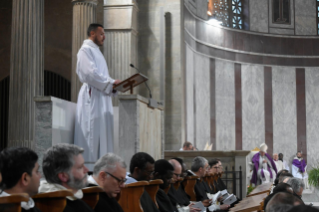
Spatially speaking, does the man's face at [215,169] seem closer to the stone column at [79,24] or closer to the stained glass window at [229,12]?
the stone column at [79,24]

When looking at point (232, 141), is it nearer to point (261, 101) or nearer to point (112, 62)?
point (261, 101)

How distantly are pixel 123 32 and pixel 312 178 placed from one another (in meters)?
8.25

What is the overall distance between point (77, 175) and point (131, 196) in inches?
32.3

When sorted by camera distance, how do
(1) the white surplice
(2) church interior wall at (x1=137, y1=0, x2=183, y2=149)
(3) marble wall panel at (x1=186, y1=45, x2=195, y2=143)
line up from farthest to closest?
(3) marble wall panel at (x1=186, y1=45, x2=195, y2=143) < (2) church interior wall at (x1=137, y1=0, x2=183, y2=149) < (1) the white surplice

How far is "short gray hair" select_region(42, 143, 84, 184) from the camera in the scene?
2986mm

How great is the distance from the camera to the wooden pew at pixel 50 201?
8.17ft

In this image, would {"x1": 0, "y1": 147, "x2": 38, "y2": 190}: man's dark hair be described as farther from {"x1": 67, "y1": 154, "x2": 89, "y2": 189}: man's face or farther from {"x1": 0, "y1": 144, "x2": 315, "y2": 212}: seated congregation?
{"x1": 67, "y1": 154, "x2": 89, "y2": 189}: man's face

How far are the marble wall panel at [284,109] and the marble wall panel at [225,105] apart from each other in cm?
182

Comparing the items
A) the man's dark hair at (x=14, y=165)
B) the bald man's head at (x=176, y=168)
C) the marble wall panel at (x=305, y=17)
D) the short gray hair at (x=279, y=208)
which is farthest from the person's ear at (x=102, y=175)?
the marble wall panel at (x=305, y=17)

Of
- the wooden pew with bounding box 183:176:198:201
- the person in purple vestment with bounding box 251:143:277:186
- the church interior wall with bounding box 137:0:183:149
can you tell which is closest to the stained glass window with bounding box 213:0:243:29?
the church interior wall with bounding box 137:0:183:149

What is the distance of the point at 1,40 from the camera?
12.7m

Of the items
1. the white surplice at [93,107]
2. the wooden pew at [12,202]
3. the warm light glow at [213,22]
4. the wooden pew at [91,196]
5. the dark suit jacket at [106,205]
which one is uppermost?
the warm light glow at [213,22]

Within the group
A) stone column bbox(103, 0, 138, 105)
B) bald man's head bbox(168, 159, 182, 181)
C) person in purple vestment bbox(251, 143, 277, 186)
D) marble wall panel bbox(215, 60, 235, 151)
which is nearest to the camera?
bald man's head bbox(168, 159, 182, 181)

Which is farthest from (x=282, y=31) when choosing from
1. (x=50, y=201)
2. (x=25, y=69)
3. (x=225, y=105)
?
(x=50, y=201)
